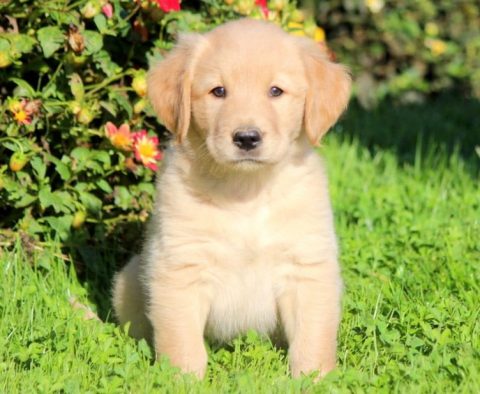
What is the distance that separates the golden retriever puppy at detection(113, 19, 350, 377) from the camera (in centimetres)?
352

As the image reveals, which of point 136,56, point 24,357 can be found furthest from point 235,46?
point 24,357

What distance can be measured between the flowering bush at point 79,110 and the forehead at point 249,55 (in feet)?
1.71

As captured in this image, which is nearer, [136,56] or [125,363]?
[125,363]

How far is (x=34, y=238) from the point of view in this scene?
4395 millimetres

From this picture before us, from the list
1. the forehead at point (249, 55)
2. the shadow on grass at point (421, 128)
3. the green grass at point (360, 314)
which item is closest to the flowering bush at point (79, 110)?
the green grass at point (360, 314)

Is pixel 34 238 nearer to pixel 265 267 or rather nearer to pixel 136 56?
pixel 136 56

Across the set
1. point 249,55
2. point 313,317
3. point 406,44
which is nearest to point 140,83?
point 249,55

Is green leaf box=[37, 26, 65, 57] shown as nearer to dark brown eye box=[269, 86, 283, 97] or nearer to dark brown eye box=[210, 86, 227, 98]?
dark brown eye box=[210, 86, 227, 98]

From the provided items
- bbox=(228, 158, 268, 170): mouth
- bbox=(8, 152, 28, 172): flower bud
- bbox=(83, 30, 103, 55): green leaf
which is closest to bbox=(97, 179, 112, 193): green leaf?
bbox=(8, 152, 28, 172): flower bud

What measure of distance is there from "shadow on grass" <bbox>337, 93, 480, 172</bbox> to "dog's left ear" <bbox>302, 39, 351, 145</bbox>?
2.39m

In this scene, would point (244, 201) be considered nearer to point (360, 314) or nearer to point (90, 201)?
point (360, 314)

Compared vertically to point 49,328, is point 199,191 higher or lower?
higher

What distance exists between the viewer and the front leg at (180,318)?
349 centimetres

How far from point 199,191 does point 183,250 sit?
0.26 meters
